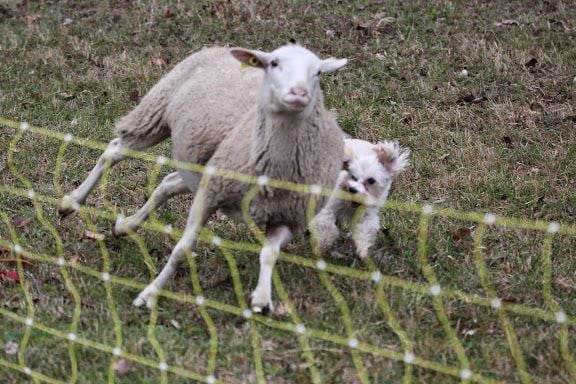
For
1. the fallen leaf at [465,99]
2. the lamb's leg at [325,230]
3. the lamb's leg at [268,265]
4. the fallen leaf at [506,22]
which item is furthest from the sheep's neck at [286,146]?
the fallen leaf at [506,22]

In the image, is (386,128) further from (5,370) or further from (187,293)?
A: (5,370)

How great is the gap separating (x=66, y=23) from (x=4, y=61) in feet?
3.28

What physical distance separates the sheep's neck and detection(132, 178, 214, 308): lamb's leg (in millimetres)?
319

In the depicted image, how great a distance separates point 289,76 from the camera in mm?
3793

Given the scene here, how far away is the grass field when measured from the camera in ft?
12.7

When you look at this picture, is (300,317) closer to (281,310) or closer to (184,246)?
(281,310)

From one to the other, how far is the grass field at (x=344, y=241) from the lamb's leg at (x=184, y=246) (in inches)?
3.9

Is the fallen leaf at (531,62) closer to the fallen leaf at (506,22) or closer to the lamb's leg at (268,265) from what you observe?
the fallen leaf at (506,22)

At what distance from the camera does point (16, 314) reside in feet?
13.8

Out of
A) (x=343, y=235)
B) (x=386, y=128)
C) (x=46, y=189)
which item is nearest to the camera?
(x=343, y=235)

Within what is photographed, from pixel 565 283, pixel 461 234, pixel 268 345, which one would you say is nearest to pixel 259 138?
pixel 268 345

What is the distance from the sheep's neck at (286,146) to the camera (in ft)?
13.2

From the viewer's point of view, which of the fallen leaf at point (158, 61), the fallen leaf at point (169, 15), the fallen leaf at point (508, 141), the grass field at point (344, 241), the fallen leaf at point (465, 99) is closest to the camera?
the grass field at point (344, 241)

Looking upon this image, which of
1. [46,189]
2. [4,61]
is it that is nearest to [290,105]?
[46,189]
